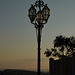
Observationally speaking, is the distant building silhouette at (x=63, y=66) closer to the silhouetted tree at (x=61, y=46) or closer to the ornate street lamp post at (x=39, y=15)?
the ornate street lamp post at (x=39, y=15)

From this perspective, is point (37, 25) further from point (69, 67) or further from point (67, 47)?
point (67, 47)

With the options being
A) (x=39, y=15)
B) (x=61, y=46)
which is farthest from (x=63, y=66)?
(x=61, y=46)

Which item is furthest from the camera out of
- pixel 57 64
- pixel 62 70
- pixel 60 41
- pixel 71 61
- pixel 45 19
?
pixel 60 41

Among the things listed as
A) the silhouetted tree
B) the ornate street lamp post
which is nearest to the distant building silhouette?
the ornate street lamp post

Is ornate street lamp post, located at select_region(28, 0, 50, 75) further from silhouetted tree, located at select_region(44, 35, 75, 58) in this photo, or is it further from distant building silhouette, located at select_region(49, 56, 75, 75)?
silhouetted tree, located at select_region(44, 35, 75, 58)

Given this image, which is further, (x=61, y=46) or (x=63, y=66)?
(x=61, y=46)

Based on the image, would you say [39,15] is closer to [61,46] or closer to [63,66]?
[63,66]

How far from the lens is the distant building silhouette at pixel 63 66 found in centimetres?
1694

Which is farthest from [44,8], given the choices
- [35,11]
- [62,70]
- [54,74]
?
[54,74]

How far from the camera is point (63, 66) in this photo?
1845 cm

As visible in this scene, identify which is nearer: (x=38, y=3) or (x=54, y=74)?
(x=38, y=3)

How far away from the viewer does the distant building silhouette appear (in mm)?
16938

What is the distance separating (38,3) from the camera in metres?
15.7

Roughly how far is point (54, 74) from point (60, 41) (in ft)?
79.4
